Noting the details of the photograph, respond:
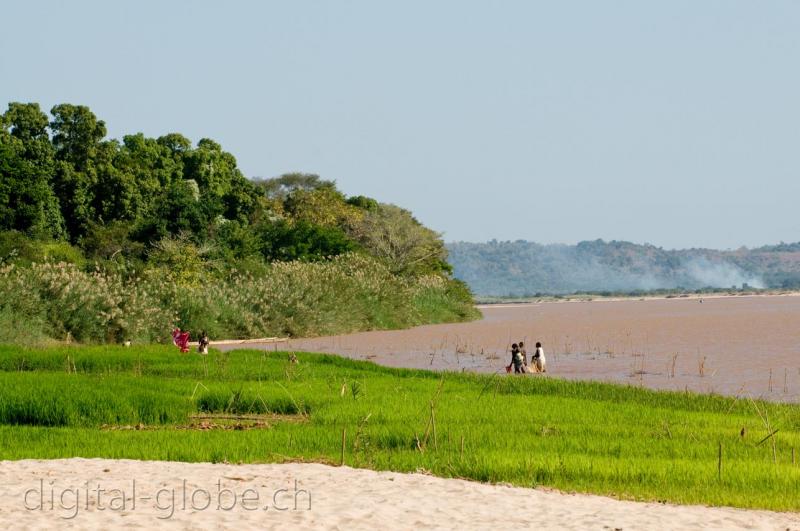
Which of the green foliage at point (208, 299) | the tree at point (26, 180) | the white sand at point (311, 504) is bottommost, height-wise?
the white sand at point (311, 504)

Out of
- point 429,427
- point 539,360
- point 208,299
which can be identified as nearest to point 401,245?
point 208,299

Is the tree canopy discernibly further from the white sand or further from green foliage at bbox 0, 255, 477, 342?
the white sand

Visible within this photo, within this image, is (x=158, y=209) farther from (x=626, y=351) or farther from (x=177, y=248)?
(x=626, y=351)

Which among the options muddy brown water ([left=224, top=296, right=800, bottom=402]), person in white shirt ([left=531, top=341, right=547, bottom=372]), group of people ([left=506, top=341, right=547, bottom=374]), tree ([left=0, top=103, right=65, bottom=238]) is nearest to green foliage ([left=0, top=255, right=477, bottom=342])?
muddy brown water ([left=224, top=296, right=800, bottom=402])

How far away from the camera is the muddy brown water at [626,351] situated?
29.6 meters

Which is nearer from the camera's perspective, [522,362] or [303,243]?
[522,362]

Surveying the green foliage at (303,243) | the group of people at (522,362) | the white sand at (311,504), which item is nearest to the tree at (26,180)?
the green foliage at (303,243)

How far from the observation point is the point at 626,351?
40.8 m

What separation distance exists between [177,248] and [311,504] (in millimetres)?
A: 45213

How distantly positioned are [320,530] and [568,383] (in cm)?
1613

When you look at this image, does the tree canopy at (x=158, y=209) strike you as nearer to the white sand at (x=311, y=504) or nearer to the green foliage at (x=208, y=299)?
the green foliage at (x=208, y=299)

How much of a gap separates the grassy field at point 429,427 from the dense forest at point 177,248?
393 inches

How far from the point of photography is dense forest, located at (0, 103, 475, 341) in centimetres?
3850

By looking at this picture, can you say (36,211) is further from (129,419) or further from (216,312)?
(129,419)
